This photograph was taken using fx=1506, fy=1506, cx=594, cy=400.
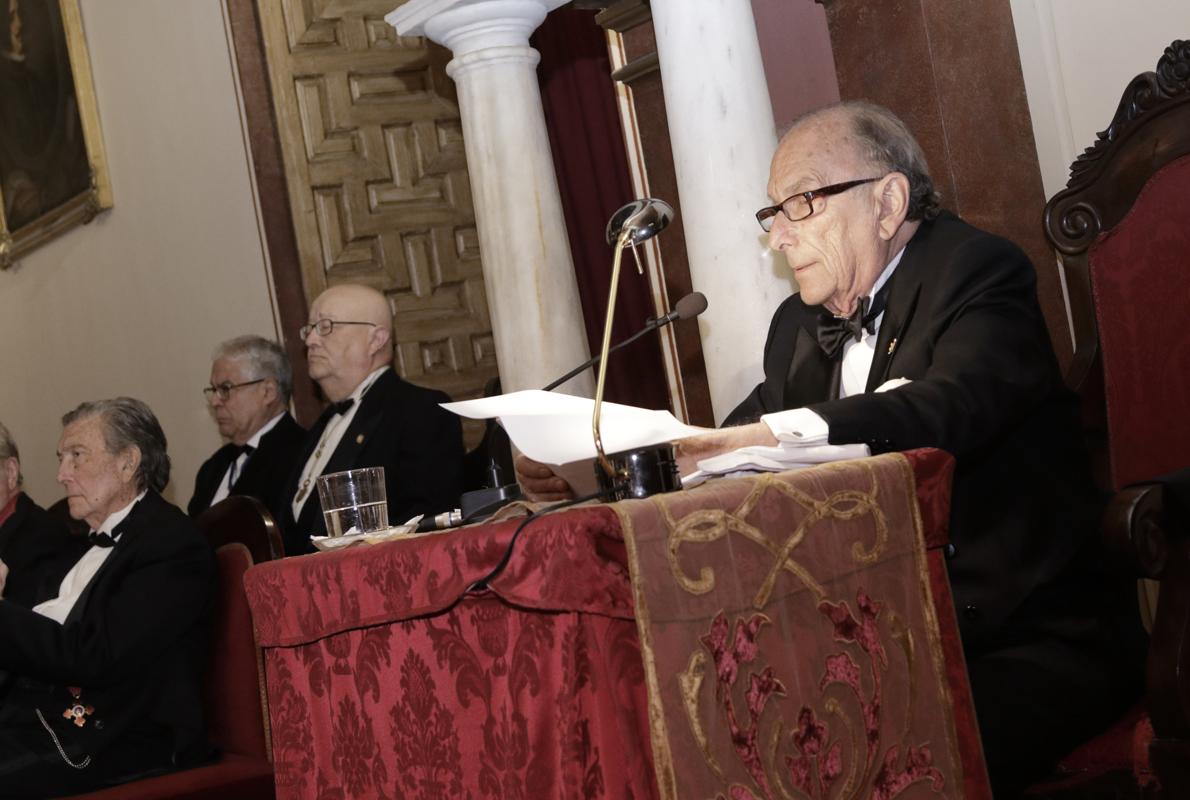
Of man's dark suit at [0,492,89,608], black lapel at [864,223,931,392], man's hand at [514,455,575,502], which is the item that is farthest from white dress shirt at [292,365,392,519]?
black lapel at [864,223,931,392]

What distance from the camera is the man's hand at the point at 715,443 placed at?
2.02 m

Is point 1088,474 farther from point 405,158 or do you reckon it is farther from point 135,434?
point 405,158

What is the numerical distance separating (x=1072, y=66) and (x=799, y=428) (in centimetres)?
187

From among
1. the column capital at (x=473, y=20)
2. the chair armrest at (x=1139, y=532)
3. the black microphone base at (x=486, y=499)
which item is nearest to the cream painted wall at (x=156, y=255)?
the column capital at (x=473, y=20)

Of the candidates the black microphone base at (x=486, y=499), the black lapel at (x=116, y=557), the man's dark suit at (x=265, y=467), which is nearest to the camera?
the black microphone base at (x=486, y=499)

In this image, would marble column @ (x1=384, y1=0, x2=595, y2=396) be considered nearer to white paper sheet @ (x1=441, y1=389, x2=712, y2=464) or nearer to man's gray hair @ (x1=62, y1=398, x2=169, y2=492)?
man's gray hair @ (x1=62, y1=398, x2=169, y2=492)

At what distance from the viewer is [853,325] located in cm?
262

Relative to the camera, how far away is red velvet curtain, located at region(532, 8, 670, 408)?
5844 millimetres

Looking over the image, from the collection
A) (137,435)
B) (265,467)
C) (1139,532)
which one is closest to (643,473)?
(1139,532)

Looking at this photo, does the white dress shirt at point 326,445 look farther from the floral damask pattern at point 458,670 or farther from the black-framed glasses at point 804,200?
the floral damask pattern at point 458,670

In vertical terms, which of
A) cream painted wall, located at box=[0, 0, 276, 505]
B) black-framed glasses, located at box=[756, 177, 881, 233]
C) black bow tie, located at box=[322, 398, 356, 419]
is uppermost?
cream painted wall, located at box=[0, 0, 276, 505]

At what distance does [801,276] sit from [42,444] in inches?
265

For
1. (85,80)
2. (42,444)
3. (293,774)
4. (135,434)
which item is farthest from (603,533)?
(42,444)

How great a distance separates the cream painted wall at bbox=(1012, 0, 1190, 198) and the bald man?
200 cm
